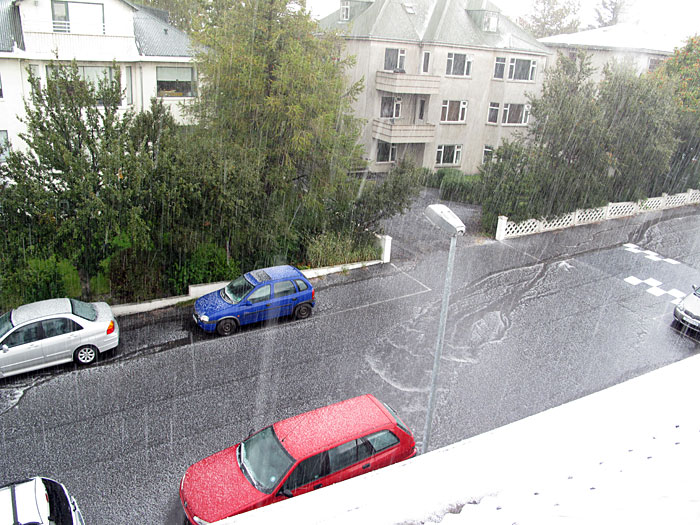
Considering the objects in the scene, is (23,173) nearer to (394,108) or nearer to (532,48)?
(394,108)

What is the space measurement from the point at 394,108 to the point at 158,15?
1330 cm

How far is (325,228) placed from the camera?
58.9 ft

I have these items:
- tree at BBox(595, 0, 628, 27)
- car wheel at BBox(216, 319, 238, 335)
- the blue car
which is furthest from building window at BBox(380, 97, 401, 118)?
tree at BBox(595, 0, 628, 27)

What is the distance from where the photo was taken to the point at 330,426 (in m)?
8.13

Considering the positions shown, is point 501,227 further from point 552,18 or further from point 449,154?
point 552,18

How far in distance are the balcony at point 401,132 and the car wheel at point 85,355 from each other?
19.7 m

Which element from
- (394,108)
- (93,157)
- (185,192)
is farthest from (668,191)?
(93,157)

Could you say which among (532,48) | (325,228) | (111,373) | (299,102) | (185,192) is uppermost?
(532,48)

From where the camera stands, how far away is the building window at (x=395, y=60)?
28312mm

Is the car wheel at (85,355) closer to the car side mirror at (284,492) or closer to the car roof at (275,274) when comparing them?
the car roof at (275,274)

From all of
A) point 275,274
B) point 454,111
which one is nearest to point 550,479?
point 275,274

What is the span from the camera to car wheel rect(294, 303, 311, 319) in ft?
46.1

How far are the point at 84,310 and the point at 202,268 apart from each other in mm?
3749

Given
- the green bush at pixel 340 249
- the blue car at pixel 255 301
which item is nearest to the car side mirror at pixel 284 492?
the blue car at pixel 255 301
